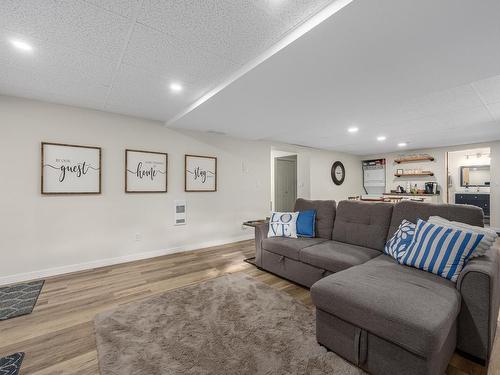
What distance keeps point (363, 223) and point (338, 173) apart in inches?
176

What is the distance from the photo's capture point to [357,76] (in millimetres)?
2086

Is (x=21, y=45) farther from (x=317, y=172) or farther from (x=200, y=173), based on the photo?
(x=317, y=172)

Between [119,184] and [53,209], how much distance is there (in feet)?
2.70

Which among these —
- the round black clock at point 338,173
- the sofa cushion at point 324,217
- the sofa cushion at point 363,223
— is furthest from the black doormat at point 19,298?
the round black clock at point 338,173

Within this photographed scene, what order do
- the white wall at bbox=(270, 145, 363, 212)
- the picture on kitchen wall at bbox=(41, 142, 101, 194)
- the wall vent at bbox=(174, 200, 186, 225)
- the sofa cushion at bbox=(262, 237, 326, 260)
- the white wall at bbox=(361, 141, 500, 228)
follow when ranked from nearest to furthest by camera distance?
the sofa cushion at bbox=(262, 237, 326, 260), the picture on kitchen wall at bbox=(41, 142, 101, 194), the wall vent at bbox=(174, 200, 186, 225), the white wall at bbox=(361, 141, 500, 228), the white wall at bbox=(270, 145, 363, 212)

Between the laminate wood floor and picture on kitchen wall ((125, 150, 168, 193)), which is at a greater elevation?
picture on kitchen wall ((125, 150, 168, 193))

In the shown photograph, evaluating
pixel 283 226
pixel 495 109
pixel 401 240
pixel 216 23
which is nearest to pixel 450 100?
pixel 495 109

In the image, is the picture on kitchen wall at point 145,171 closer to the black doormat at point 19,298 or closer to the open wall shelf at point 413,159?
the black doormat at point 19,298

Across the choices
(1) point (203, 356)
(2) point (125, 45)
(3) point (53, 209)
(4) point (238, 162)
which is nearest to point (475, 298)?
(1) point (203, 356)

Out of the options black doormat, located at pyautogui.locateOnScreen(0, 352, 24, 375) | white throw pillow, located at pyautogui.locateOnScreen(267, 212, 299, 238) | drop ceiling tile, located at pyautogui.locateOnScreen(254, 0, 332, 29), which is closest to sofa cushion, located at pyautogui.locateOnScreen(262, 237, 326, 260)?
white throw pillow, located at pyautogui.locateOnScreen(267, 212, 299, 238)

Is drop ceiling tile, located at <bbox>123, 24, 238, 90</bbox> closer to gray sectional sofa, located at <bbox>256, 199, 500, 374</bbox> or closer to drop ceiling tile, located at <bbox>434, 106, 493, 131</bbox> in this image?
gray sectional sofa, located at <bbox>256, 199, 500, 374</bbox>

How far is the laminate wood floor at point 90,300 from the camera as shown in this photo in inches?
59.0

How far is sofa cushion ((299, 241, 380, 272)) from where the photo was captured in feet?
7.06

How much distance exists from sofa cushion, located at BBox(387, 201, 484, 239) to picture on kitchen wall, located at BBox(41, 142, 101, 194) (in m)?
3.81
